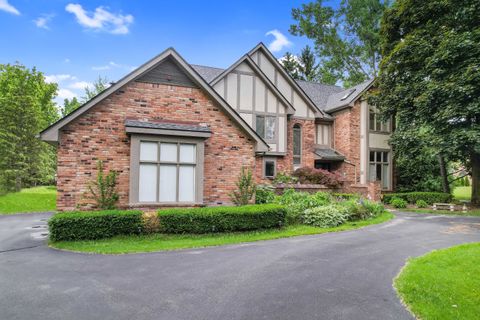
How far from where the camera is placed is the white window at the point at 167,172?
10.9m

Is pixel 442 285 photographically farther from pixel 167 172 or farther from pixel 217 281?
pixel 167 172

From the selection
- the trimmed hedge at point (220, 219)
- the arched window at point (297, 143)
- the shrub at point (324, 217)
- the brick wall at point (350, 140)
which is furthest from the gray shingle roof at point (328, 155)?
the trimmed hedge at point (220, 219)

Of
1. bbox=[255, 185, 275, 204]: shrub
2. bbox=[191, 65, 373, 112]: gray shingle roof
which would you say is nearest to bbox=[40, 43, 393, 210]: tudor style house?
bbox=[255, 185, 275, 204]: shrub

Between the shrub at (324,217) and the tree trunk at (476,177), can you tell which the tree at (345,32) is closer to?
the tree trunk at (476,177)

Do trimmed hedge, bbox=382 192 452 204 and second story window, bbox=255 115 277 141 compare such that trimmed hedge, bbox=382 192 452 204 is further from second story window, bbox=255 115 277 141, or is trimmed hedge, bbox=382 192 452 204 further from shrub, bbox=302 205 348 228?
second story window, bbox=255 115 277 141

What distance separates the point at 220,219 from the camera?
1016 centimetres

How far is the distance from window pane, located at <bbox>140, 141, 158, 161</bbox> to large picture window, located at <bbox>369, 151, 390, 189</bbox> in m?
17.2

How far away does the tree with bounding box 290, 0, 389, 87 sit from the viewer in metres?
34.3

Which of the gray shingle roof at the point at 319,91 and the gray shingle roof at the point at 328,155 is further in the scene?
the gray shingle roof at the point at 319,91

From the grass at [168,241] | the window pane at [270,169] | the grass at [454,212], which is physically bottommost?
the grass at [168,241]

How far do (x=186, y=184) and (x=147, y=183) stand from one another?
1.44 metres

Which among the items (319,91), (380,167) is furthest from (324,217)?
(319,91)

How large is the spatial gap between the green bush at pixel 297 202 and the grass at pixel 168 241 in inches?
32.3

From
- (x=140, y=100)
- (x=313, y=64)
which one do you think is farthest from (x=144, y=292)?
(x=313, y=64)
